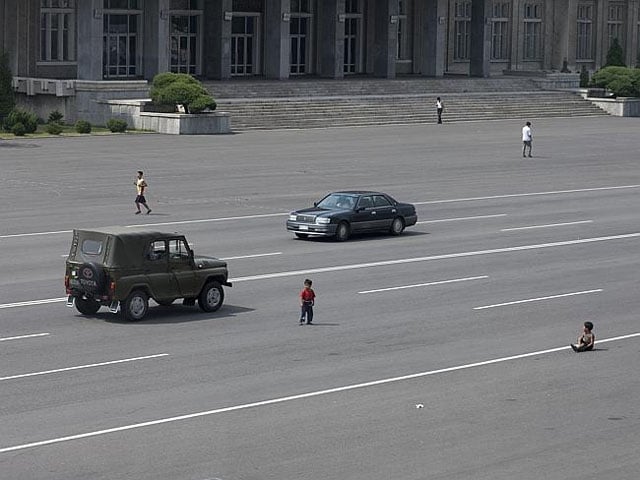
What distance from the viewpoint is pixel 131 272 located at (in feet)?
91.9

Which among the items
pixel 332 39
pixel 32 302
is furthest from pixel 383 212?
pixel 332 39

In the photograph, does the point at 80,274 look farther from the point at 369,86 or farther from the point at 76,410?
the point at 369,86

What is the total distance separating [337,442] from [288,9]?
223ft

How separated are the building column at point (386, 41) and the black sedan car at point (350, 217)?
2018 inches

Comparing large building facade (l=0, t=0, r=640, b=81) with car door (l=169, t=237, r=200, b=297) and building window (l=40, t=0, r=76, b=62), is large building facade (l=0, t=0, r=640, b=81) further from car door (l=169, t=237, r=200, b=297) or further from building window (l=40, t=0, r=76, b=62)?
car door (l=169, t=237, r=200, b=297)

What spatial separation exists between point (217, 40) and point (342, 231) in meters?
45.5

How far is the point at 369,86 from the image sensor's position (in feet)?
282

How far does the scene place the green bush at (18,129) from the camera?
6438cm

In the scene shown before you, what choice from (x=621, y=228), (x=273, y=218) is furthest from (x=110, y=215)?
(x=621, y=228)

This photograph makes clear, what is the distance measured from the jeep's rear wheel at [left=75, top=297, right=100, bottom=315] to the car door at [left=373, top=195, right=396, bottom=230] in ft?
45.8

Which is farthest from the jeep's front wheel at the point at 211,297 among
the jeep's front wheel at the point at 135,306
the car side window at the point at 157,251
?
the jeep's front wheel at the point at 135,306

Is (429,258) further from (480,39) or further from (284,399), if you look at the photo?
(480,39)

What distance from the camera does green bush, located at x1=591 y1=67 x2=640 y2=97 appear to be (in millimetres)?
92438

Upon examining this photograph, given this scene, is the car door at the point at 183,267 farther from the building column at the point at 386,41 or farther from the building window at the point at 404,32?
the building window at the point at 404,32
